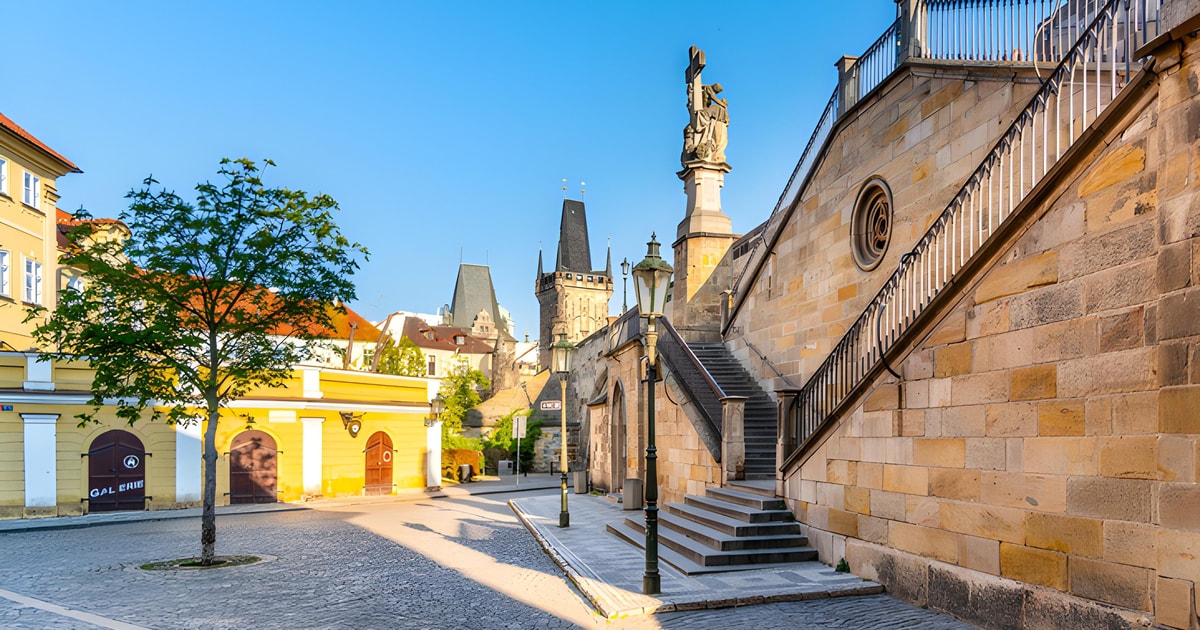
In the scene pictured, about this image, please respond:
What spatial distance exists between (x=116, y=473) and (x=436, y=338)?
7292 centimetres

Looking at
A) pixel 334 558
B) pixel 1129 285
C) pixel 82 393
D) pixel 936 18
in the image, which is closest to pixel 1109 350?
pixel 1129 285

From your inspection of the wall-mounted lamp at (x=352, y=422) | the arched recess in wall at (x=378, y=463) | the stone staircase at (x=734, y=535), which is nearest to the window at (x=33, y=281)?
the wall-mounted lamp at (x=352, y=422)

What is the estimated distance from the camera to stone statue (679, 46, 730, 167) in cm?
2142

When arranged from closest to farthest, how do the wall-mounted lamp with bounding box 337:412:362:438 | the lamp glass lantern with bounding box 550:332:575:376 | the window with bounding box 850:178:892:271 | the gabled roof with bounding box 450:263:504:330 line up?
the window with bounding box 850:178:892:271 < the lamp glass lantern with bounding box 550:332:575:376 < the wall-mounted lamp with bounding box 337:412:362:438 < the gabled roof with bounding box 450:263:504:330

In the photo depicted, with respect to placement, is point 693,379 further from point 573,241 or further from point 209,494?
point 573,241

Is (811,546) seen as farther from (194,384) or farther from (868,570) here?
(194,384)

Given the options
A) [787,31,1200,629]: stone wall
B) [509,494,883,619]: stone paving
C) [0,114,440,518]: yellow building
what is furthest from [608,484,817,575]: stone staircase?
[0,114,440,518]: yellow building

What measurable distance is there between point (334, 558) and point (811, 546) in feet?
25.1

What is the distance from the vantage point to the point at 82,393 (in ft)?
71.6

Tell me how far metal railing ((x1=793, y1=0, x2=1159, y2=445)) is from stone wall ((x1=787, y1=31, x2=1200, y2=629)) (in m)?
0.58

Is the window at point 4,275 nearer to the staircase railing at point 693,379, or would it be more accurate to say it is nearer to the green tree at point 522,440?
the staircase railing at point 693,379

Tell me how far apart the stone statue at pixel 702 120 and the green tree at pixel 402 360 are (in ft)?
136

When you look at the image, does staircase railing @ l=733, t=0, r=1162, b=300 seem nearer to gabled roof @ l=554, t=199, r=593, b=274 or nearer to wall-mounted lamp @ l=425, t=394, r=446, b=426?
wall-mounted lamp @ l=425, t=394, r=446, b=426

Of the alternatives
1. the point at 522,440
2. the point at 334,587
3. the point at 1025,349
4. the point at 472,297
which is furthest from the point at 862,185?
the point at 472,297
